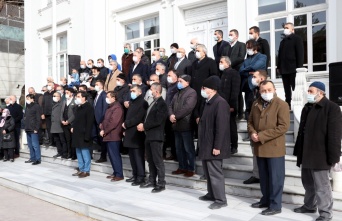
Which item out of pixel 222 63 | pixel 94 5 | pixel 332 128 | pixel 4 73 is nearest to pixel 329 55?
pixel 222 63

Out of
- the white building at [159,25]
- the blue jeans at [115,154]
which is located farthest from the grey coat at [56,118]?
the white building at [159,25]

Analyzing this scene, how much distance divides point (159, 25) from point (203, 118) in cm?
822

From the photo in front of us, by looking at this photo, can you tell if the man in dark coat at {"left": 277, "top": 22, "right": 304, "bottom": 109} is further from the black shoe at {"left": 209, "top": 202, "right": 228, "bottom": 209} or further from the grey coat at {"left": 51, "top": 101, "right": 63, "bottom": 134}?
the grey coat at {"left": 51, "top": 101, "right": 63, "bottom": 134}

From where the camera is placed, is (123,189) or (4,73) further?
(4,73)

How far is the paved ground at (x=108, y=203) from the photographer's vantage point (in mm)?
5262

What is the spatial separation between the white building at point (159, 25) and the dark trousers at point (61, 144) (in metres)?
4.97

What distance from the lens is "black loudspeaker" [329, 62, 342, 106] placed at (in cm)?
661

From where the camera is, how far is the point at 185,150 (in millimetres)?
6973

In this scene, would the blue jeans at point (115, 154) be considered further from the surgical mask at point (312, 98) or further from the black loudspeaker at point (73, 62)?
the black loudspeaker at point (73, 62)

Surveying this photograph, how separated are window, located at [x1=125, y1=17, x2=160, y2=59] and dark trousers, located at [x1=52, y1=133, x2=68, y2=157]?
513cm

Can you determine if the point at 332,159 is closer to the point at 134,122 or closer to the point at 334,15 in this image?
the point at 134,122

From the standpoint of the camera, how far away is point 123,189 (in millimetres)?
7133

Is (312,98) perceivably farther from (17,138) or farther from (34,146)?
(17,138)

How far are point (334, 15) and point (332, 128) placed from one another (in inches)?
216
